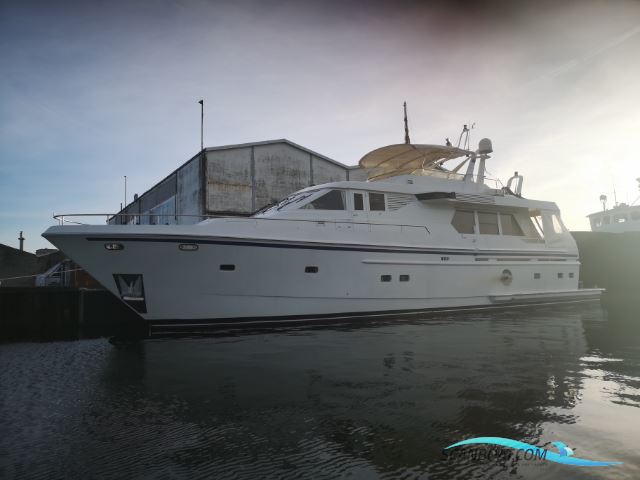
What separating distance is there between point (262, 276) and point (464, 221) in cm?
653

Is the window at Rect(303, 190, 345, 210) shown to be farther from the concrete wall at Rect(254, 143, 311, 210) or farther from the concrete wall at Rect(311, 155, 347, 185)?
the concrete wall at Rect(311, 155, 347, 185)

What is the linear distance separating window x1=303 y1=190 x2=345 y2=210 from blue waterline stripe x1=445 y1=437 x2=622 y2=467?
7.09 m

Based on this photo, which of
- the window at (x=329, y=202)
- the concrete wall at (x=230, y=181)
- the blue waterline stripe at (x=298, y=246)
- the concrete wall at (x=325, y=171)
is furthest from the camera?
the concrete wall at (x=325, y=171)

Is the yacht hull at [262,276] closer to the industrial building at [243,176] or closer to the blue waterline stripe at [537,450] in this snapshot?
the blue waterline stripe at [537,450]

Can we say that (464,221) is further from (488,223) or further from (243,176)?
(243,176)

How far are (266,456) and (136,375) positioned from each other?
3.08 metres

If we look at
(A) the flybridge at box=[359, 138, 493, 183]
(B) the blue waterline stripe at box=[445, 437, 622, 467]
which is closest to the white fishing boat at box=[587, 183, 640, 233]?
(A) the flybridge at box=[359, 138, 493, 183]

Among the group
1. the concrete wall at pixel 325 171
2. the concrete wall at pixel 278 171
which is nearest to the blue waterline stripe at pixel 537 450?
the concrete wall at pixel 278 171

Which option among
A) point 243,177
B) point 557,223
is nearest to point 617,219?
point 557,223

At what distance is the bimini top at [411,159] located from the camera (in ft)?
39.4

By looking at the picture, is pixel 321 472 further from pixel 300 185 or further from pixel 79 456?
pixel 300 185

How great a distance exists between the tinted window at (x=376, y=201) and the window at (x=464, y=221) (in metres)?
2.50

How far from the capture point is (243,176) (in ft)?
65.6

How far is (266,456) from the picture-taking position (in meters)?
2.59
